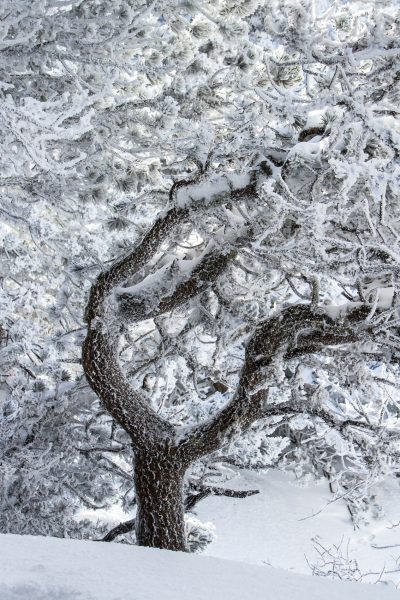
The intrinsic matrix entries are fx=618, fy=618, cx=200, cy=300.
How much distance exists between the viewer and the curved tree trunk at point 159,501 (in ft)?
17.6

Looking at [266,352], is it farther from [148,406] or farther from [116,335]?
[116,335]

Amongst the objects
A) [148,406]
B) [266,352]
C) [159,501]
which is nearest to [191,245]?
[148,406]

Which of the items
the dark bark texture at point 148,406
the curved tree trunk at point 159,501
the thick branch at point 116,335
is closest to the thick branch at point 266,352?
the dark bark texture at point 148,406

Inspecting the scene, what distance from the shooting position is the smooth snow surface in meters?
2.56

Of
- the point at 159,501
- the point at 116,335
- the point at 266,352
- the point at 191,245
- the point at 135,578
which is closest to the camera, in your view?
the point at 135,578

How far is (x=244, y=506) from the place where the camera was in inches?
668

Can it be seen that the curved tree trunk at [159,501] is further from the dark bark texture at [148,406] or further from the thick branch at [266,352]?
the thick branch at [266,352]

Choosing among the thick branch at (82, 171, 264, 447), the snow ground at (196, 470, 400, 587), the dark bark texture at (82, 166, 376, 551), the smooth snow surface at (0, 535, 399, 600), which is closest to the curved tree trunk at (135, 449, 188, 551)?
the dark bark texture at (82, 166, 376, 551)

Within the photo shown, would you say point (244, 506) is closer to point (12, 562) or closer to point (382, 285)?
point (382, 285)

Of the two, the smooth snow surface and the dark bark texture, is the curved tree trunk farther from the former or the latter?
the smooth snow surface

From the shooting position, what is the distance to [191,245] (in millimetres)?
7250

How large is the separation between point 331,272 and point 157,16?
4.21m

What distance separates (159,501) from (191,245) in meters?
3.02

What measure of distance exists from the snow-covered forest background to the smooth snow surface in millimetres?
340
